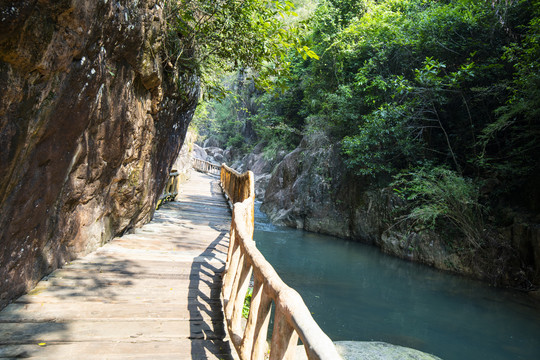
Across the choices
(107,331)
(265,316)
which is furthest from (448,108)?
(107,331)

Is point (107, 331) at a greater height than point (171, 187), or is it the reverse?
point (171, 187)

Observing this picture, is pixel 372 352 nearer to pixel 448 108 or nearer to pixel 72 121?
pixel 72 121

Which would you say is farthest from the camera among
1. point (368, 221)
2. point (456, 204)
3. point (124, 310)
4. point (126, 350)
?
point (368, 221)

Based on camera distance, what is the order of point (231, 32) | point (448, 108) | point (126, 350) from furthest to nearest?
point (448, 108)
point (231, 32)
point (126, 350)

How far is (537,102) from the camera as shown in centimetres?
716

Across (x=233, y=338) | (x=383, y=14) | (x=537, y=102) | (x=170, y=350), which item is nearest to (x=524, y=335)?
(x=537, y=102)

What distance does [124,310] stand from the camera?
10.1 feet

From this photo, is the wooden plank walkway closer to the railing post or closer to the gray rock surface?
the railing post

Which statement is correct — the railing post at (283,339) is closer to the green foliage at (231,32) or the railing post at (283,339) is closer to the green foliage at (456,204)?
the green foliage at (231,32)

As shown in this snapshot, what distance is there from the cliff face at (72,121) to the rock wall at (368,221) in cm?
822

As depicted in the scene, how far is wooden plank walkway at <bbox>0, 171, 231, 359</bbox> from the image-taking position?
8.12ft

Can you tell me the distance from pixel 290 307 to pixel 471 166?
10244 millimetres

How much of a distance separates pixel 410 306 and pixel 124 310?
256 inches

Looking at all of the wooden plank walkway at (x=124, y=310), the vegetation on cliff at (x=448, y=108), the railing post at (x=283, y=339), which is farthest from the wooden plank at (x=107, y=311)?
the vegetation on cliff at (x=448, y=108)
